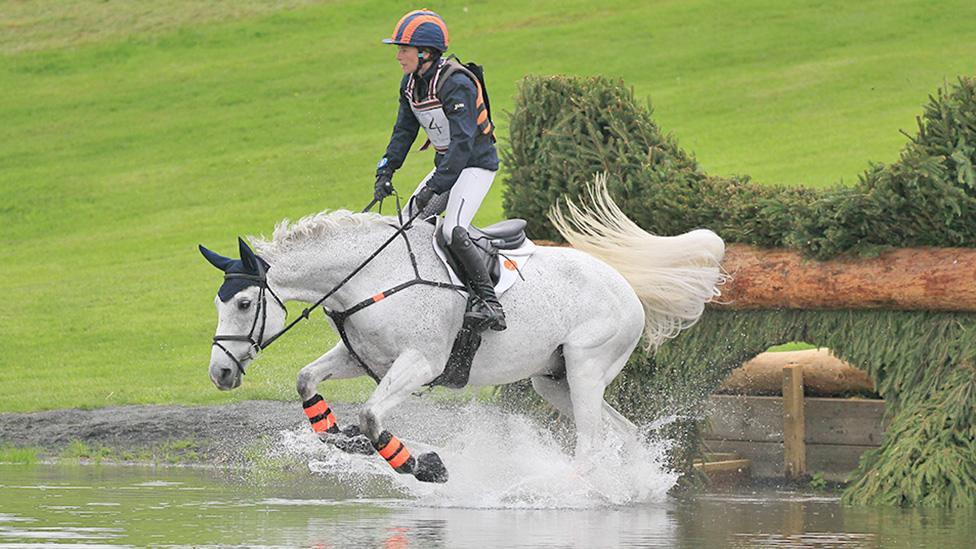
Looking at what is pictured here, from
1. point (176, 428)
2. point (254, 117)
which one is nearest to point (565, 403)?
point (176, 428)

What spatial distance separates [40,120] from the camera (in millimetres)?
33938

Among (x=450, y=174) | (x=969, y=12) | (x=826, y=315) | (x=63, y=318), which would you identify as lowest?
(x=63, y=318)

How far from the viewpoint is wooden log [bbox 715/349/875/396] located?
41.4 ft

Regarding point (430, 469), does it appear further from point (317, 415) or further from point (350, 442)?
point (317, 415)

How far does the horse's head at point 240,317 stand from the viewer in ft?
29.9

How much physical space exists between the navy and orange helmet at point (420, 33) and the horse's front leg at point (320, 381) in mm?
1754

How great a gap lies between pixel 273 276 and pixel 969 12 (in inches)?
1187

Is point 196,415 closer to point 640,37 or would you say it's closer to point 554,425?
point 554,425

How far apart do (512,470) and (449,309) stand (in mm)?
1294

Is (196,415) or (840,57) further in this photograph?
(840,57)

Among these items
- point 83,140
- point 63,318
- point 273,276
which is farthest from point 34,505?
point 83,140

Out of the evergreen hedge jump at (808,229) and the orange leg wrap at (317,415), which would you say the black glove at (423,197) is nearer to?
the orange leg wrap at (317,415)

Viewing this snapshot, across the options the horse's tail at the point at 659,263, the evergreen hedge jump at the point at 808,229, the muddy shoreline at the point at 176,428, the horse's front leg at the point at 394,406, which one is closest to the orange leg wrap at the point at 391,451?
the horse's front leg at the point at 394,406

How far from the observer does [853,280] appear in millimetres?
10711
